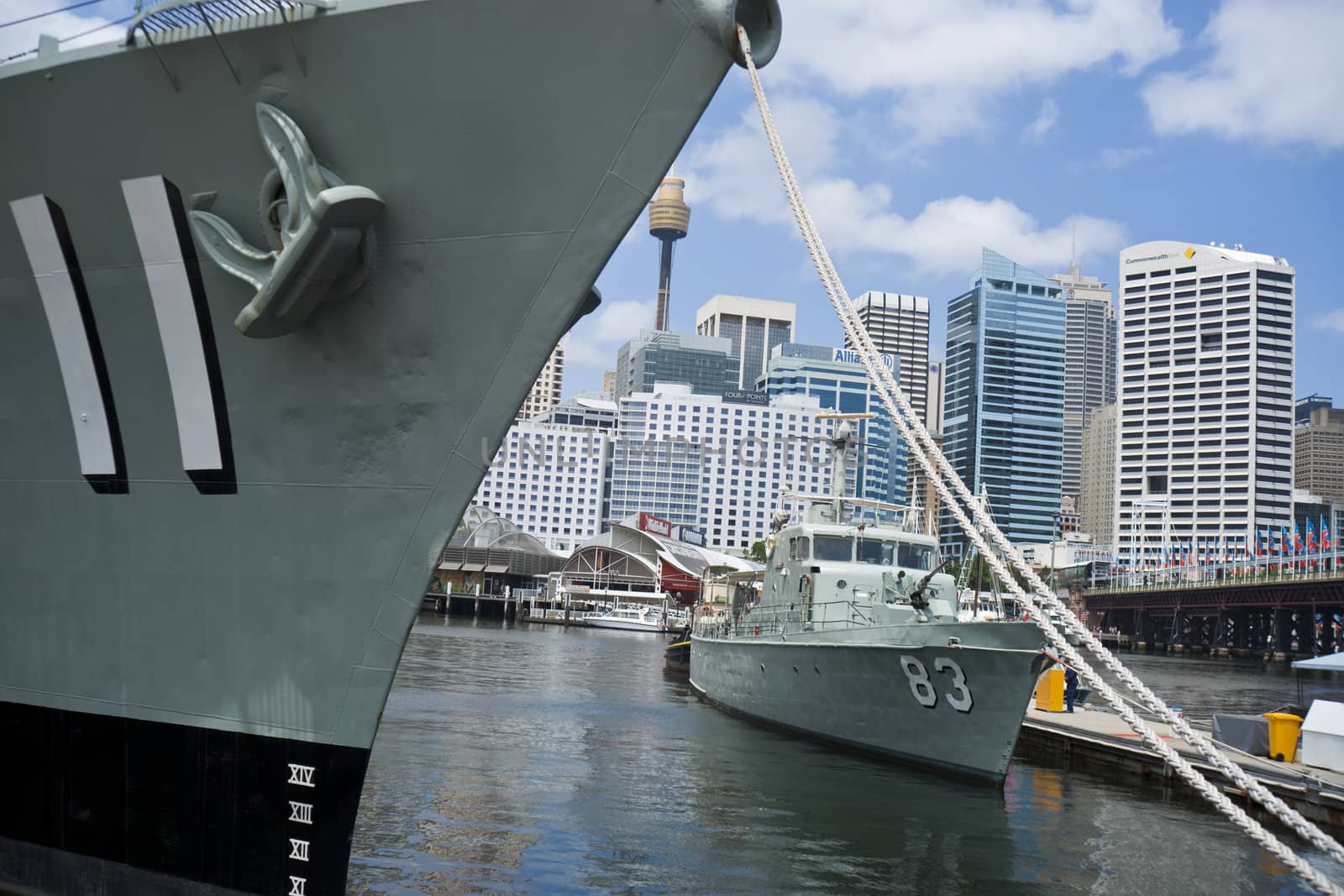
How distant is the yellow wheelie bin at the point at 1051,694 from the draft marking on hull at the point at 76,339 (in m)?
19.3

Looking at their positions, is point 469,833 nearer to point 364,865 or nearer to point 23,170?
point 364,865

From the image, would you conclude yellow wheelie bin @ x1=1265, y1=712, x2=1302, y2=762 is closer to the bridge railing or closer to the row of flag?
the bridge railing

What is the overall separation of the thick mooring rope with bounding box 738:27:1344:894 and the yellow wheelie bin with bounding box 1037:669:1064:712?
15.7 meters

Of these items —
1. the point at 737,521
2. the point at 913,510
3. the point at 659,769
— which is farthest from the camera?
the point at 737,521

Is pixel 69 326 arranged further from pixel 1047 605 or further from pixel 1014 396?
pixel 1014 396

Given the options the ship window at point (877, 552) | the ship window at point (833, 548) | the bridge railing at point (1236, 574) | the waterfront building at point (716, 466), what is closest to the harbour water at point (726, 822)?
the ship window at point (833, 548)

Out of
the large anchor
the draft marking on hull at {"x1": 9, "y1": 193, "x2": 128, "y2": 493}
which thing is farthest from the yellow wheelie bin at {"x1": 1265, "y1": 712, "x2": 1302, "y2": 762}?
the draft marking on hull at {"x1": 9, "y1": 193, "x2": 128, "y2": 493}

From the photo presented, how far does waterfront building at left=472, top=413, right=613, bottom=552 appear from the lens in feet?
419

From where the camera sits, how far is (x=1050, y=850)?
11.2m

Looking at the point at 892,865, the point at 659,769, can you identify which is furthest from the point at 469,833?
the point at 659,769

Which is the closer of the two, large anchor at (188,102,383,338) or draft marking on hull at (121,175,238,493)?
large anchor at (188,102,383,338)

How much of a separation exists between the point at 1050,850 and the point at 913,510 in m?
9.59

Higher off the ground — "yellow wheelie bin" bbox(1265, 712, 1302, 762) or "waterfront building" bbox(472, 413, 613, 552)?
"waterfront building" bbox(472, 413, 613, 552)

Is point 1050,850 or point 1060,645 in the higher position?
point 1060,645
